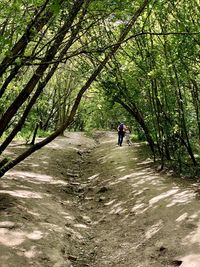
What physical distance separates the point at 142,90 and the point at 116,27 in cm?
410

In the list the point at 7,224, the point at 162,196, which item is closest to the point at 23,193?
the point at 7,224

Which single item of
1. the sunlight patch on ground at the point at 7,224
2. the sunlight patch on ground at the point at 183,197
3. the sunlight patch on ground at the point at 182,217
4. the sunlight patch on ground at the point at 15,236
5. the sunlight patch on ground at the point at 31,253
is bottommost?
the sunlight patch on ground at the point at 31,253

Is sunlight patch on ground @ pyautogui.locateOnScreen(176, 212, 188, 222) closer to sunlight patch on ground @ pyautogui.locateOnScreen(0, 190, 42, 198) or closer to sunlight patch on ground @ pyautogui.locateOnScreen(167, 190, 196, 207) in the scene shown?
sunlight patch on ground @ pyautogui.locateOnScreen(167, 190, 196, 207)

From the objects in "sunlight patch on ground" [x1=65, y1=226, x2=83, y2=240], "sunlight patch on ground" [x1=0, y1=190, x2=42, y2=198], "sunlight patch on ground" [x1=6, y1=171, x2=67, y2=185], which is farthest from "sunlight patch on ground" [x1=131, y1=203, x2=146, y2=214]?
"sunlight patch on ground" [x1=6, y1=171, x2=67, y2=185]

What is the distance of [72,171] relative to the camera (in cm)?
1928

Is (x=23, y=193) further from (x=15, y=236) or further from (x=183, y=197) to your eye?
(x=183, y=197)

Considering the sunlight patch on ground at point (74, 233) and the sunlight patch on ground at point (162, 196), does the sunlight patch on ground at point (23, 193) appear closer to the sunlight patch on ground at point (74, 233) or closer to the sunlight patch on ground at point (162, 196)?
A: the sunlight patch on ground at point (74, 233)

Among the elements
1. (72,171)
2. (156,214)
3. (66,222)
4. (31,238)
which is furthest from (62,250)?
(72,171)

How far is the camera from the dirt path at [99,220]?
808 centimetres

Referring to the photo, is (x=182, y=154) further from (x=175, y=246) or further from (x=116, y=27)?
(x=175, y=246)

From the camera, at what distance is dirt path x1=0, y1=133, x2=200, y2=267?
318 inches

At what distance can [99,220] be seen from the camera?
1133 centimetres

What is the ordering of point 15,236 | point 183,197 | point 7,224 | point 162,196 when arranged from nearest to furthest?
point 15,236, point 7,224, point 183,197, point 162,196

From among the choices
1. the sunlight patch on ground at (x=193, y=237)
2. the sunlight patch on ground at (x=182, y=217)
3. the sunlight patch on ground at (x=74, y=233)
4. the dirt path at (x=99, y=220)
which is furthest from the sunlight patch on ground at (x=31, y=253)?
the sunlight patch on ground at (x=182, y=217)
